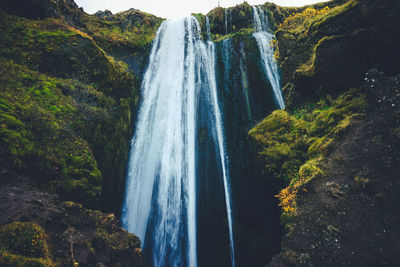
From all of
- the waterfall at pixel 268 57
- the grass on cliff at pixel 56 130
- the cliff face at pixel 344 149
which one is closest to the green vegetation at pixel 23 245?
the grass on cliff at pixel 56 130

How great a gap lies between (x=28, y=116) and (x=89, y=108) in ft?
10.5

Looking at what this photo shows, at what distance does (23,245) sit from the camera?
3.87 m

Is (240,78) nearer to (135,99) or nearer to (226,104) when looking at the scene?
(226,104)

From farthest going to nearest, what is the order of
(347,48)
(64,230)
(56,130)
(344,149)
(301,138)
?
(301,138), (56,130), (347,48), (344,149), (64,230)

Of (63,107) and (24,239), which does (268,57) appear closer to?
(63,107)

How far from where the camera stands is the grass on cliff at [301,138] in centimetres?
583

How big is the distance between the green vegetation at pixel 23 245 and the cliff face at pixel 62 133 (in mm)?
27

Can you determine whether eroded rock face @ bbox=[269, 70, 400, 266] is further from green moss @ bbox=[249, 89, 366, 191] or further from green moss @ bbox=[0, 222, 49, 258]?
green moss @ bbox=[0, 222, 49, 258]

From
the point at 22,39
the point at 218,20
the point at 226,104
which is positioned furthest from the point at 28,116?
the point at 218,20

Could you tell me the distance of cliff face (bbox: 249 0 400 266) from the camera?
422cm

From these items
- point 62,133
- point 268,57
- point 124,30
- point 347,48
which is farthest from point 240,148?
point 124,30

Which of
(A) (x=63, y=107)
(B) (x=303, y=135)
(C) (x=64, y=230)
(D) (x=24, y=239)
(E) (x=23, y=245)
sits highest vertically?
(A) (x=63, y=107)

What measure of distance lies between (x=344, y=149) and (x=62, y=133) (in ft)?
33.7

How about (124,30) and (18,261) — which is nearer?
(18,261)
